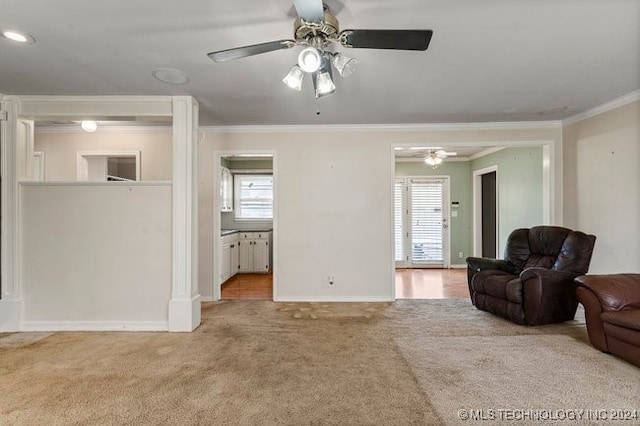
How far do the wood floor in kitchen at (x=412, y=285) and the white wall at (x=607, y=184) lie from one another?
5.73 ft

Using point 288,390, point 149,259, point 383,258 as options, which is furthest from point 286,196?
point 288,390

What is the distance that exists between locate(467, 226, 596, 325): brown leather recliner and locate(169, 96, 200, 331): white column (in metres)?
3.25

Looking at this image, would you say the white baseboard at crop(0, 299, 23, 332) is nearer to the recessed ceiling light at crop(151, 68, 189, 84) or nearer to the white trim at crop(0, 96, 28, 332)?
the white trim at crop(0, 96, 28, 332)

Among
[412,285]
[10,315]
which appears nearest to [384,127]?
[412,285]

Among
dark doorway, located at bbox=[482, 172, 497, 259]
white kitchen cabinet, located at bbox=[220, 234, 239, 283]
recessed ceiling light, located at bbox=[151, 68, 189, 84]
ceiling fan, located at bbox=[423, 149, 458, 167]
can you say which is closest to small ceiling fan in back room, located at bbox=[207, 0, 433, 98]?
recessed ceiling light, located at bbox=[151, 68, 189, 84]

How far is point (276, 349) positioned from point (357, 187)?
94.8 inches

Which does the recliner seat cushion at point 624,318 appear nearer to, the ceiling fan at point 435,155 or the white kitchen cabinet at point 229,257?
the ceiling fan at point 435,155

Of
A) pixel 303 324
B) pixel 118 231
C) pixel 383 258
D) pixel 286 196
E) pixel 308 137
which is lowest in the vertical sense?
pixel 303 324

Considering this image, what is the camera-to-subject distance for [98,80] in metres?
2.95

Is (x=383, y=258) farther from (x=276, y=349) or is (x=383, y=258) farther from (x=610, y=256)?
(x=610, y=256)

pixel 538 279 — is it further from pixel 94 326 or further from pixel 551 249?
pixel 94 326

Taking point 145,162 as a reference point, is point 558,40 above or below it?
above

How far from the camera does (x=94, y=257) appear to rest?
132 inches

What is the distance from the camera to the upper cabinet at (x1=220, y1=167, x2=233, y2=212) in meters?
6.26
